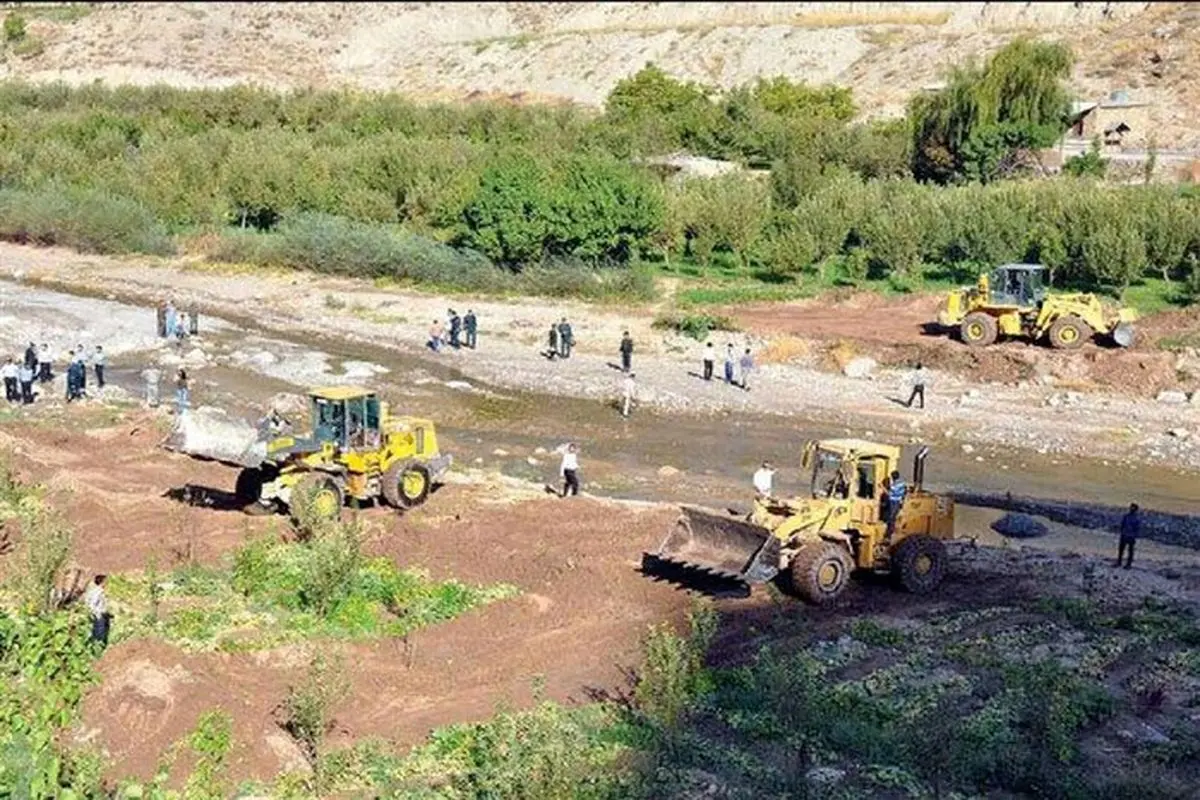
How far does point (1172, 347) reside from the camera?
125ft

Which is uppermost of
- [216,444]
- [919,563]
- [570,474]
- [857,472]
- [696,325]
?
[857,472]

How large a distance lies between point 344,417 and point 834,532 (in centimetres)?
795

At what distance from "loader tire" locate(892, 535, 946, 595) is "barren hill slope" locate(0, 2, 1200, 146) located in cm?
6982

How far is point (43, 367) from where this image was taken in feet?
116

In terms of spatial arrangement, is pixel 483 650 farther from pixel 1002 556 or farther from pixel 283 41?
pixel 283 41

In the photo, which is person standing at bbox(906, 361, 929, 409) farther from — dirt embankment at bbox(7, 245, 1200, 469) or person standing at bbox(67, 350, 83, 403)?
person standing at bbox(67, 350, 83, 403)

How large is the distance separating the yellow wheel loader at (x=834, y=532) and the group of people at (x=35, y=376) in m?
17.8

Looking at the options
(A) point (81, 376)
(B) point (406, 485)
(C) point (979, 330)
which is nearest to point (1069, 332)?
(C) point (979, 330)

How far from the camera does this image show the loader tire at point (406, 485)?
2355cm

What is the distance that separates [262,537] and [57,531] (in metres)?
3.97

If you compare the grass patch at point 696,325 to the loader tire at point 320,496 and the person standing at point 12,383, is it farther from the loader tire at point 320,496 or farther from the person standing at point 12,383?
the loader tire at point 320,496

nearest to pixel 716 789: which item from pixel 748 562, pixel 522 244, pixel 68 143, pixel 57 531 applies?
pixel 748 562

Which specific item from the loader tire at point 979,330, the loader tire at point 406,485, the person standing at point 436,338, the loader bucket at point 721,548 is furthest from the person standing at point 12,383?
the loader tire at point 979,330

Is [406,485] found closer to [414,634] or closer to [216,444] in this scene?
[216,444]
